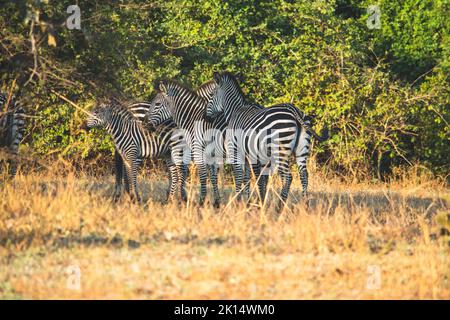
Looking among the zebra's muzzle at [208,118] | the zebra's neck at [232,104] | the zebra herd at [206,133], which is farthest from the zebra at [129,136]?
the zebra's neck at [232,104]

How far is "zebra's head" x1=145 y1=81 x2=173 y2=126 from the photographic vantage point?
15250mm

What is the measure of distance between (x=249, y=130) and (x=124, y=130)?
2.15 metres

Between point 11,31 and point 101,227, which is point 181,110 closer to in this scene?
point 11,31

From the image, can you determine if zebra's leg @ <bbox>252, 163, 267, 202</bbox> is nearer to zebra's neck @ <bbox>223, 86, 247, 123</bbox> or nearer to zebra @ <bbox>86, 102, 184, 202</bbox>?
zebra's neck @ <bbox>223, 86, 247, 123</bbox>

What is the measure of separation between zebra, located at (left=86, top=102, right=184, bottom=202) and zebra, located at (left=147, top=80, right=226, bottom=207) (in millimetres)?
252

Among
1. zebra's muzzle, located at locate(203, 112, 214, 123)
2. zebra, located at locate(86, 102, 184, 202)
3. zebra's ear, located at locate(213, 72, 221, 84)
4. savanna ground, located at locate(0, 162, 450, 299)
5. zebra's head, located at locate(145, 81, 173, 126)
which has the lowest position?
savanna ground, located at locate(0, 162, 450, 299)

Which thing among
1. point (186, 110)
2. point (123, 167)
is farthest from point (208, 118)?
point (123, 167)

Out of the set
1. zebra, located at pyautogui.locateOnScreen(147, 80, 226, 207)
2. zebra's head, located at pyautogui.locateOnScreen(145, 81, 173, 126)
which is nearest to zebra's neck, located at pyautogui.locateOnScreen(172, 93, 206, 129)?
zebra, located at pyautogui.locateOnScreen(147, 80, 226, 207)

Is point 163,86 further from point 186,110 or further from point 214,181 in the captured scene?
point 214,181

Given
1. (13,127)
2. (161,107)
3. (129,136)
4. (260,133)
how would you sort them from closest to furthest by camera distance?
(260,133)
(129,136)
(161,107)
(13,127)

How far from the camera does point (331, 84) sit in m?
19.0

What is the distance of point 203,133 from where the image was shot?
50.3ft

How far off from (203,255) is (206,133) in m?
6.52

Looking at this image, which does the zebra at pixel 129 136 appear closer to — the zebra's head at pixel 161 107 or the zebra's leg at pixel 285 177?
the zebra's head at pixel 161 107
